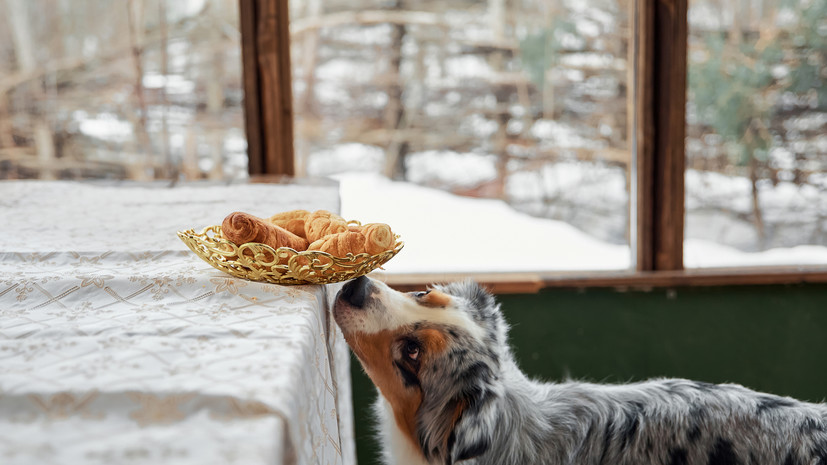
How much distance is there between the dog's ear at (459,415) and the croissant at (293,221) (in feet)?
1.27

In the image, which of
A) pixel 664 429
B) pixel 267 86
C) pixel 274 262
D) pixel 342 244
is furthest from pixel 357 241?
pixel 267 86

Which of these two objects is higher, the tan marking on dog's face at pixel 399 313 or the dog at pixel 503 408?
the tan marking on dog's face at pixel 399 313

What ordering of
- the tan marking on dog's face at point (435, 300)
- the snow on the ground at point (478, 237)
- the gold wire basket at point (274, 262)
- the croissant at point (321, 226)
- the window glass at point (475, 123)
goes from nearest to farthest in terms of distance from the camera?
the gold wire basket at point (274, 262) < the croissant at point (321, 226) < the tan marking on dog's face at point (435, 300) < the window glass at point (475, 123) < the snow on the ground at point (478, 237)

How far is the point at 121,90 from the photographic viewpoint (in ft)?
7.90

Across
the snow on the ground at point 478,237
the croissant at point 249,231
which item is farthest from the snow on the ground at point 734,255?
the croissant at point 249,231

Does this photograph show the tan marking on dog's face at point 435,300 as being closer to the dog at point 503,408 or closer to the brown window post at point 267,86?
the dog at point 503,408

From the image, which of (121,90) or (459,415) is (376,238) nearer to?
(459,415)

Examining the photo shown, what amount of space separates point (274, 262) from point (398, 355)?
15.0 inches

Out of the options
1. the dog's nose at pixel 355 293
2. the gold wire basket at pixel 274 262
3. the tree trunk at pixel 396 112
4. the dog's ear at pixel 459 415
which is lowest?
the dog's ear at pixel 459 415

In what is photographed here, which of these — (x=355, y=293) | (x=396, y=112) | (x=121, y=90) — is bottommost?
(x=355, y=293)

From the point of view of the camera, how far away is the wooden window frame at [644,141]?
7.73 feet

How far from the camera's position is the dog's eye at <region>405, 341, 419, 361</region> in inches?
48.1

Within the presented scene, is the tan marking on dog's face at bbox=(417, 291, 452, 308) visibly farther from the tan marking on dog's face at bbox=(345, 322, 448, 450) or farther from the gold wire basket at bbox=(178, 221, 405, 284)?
the gold wire basket at bbox=(178, 221, 405, 284)

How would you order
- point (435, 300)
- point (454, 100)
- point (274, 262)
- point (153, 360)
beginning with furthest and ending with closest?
point (454, 100)
point (435, 300)
point (274, 262)
point (153, 360)
